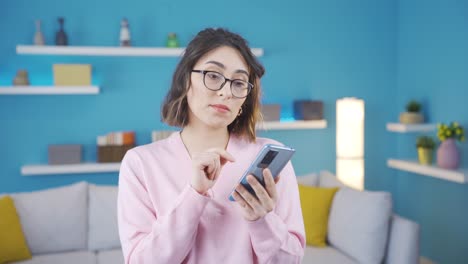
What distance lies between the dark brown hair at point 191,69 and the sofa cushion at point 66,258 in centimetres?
213

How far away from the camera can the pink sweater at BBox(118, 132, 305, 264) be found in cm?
112

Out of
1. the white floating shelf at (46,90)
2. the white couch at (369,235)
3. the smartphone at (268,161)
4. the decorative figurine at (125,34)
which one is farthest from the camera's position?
the decorative figurine at (125,34)

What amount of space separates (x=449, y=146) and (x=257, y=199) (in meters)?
A: 3.00

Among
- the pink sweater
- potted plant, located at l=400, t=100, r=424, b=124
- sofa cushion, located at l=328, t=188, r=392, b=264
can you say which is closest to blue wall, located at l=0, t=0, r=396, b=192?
potted plant, located at l=400, t=100, r=424, b=124

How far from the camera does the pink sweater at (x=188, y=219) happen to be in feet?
3.67

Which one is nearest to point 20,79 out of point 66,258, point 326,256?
point 66,258

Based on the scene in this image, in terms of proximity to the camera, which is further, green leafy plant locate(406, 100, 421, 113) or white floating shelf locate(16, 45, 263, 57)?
green leafy plant locate(406, 100, 421, 113)

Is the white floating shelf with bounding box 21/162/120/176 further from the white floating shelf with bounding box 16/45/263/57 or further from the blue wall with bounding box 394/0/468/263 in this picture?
the blue wall with bounding box 394/0/468/263

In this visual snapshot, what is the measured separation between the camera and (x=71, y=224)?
3.42 meters

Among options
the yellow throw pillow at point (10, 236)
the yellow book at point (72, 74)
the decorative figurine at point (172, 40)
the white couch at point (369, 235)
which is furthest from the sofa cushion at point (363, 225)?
the yellow book at point (72, 74)

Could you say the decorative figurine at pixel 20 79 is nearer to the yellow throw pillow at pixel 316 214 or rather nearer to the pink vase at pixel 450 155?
the yellow throw pillow at pixel 316 214

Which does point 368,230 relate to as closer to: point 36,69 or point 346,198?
point 346,198

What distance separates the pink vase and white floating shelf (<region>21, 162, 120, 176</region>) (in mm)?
2405

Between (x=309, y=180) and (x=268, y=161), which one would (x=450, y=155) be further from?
(x=268, y=161)
